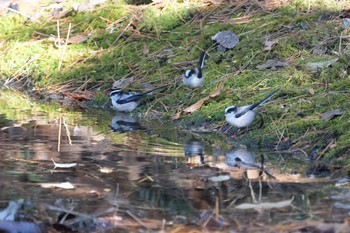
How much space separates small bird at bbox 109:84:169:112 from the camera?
298 inches

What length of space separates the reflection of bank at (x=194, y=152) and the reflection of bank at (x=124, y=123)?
0.81 meters

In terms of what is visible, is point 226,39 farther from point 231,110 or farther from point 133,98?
point 231,110

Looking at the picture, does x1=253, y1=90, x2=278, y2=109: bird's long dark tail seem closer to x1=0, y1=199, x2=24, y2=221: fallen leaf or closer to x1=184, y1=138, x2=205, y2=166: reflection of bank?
x1=184, y1=138, x2=205, y2=166: reflection of bank

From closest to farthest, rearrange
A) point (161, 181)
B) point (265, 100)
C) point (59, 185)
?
point (59, 185) < point (161, 181) < point (265, 100)

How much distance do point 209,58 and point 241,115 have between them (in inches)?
89.3

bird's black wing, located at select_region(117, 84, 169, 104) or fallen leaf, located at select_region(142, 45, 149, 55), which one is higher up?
fallen leaf, located at select_region(142, 45, 149, 55)

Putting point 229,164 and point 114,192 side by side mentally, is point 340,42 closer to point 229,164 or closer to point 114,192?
point 229,164

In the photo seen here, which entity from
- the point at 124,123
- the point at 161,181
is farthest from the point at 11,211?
the point at 124,123

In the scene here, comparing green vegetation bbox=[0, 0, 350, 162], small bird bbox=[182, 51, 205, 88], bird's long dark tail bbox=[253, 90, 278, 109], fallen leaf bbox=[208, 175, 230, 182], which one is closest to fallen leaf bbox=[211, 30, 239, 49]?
green vegetation bbox=[0, 0, 350, 162]

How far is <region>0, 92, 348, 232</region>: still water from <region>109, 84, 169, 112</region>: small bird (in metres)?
0.79

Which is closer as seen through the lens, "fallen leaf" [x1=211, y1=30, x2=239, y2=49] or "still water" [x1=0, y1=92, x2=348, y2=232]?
"still water" [x1=0, y1=92, x2=348, y2=232]

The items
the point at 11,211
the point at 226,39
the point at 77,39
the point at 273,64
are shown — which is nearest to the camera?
the point at 11,211

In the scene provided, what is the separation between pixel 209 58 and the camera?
328 inches

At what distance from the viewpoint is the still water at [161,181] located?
389cm
